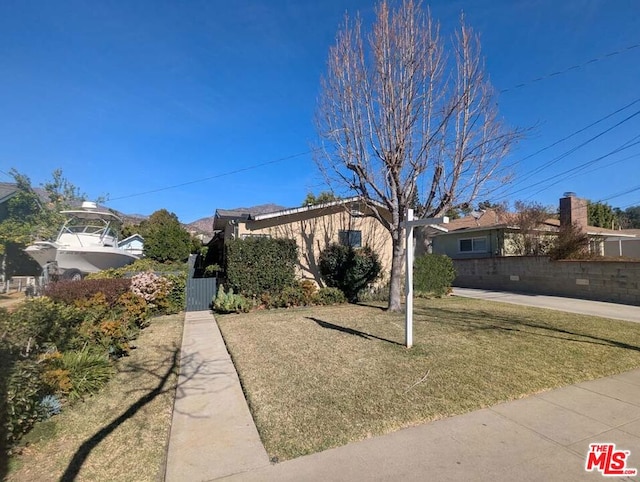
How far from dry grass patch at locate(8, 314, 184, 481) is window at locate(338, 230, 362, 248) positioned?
10.3 meters

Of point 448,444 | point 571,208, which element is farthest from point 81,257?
point 571,208

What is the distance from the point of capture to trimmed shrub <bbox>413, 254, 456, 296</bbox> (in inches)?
584

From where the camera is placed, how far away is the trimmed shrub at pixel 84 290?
23.6ft

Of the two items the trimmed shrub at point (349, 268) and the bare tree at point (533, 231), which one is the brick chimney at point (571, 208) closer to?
the bare tree at point (533, 231)

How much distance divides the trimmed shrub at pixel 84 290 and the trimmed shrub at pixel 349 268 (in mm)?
7409

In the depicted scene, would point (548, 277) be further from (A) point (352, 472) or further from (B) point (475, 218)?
(A) point (352, 472)

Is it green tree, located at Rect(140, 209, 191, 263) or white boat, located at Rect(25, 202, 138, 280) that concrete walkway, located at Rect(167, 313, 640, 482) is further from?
green tree, located at Rect(140, 209, 191, 263)

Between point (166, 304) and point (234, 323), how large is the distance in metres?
3.00

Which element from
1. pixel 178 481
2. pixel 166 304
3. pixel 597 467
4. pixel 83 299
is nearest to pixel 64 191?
pixel 166 304

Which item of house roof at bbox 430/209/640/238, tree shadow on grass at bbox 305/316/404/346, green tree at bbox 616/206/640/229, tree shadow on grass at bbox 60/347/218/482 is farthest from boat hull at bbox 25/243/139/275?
green tree at bbox 616/206/640/229

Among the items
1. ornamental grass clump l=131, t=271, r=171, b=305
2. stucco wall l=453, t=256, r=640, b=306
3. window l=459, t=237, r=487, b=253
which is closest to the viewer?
ornamental grass clump l=131, t=271, r=171, b=305

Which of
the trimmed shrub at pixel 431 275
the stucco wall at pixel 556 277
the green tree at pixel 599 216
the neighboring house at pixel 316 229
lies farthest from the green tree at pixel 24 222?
the green tree at pixel 599 216

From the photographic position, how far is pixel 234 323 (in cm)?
934

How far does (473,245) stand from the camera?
22562 mm
